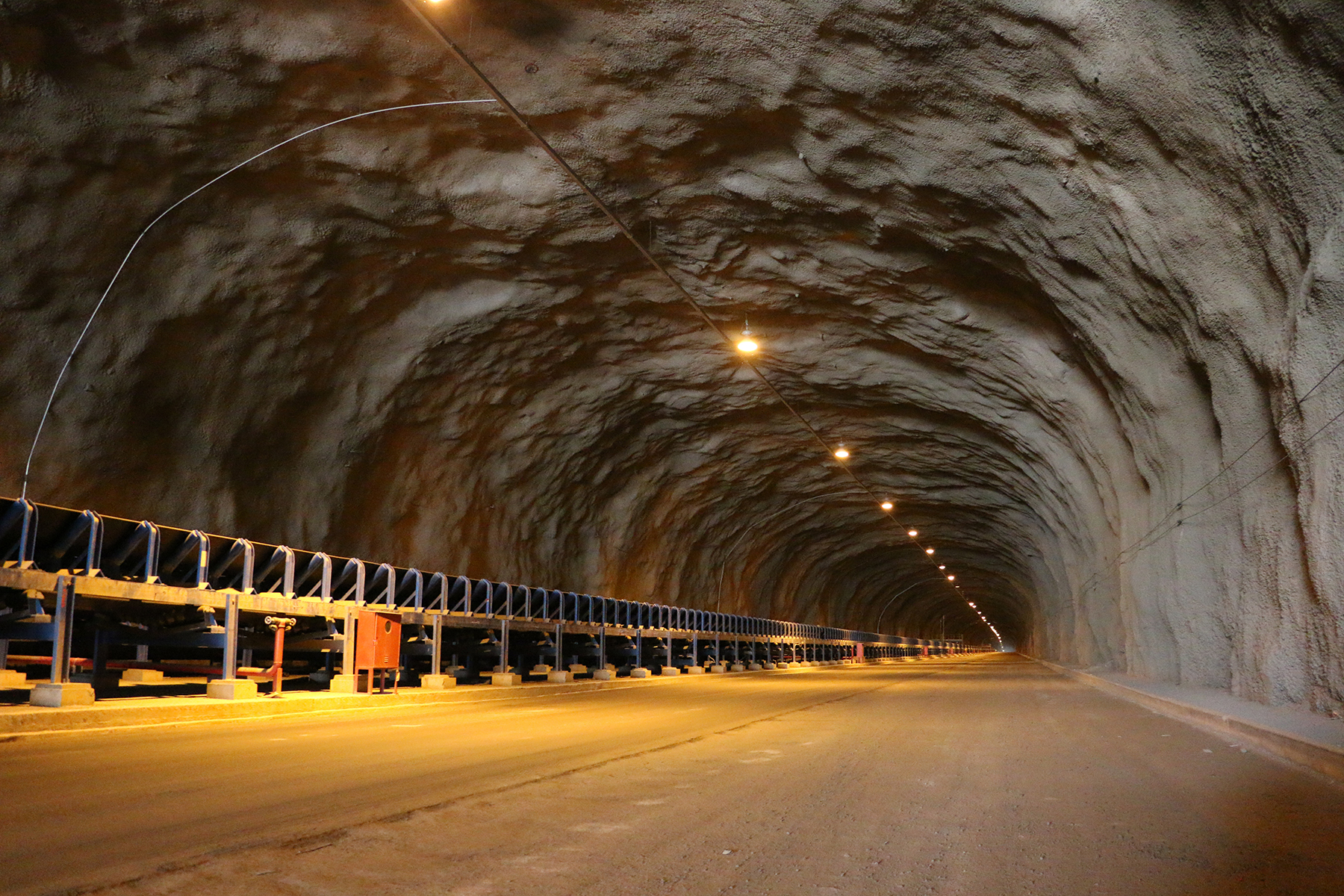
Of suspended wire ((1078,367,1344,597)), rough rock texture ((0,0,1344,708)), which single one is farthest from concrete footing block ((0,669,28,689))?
suspended wire ((1078,367,1344,597))

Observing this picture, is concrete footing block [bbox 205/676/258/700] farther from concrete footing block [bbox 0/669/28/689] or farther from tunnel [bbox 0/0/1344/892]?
concrete footing block [bbox 0/669/28/689]

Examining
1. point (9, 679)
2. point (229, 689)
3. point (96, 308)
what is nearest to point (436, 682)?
point (229, 689)

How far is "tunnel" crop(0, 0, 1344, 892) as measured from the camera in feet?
28.0

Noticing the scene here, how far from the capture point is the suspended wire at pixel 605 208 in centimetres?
909

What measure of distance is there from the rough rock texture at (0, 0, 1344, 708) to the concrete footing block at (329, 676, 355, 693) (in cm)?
281

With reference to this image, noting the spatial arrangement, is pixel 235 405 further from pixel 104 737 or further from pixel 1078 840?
pixel 1078 840

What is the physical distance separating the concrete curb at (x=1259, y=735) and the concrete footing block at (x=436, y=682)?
924 centimetres

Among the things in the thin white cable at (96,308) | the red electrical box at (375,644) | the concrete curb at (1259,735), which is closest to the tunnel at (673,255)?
the thin white cable at (96,308)

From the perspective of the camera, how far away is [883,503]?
32000mm

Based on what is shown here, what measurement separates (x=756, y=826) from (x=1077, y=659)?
2822 centimetres

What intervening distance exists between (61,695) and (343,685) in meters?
4.34

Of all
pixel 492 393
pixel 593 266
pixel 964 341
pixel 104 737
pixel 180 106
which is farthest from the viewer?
pixel 492 393

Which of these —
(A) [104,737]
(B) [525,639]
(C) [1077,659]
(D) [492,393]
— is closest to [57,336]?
(A) [104,737]

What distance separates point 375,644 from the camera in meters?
13.7
